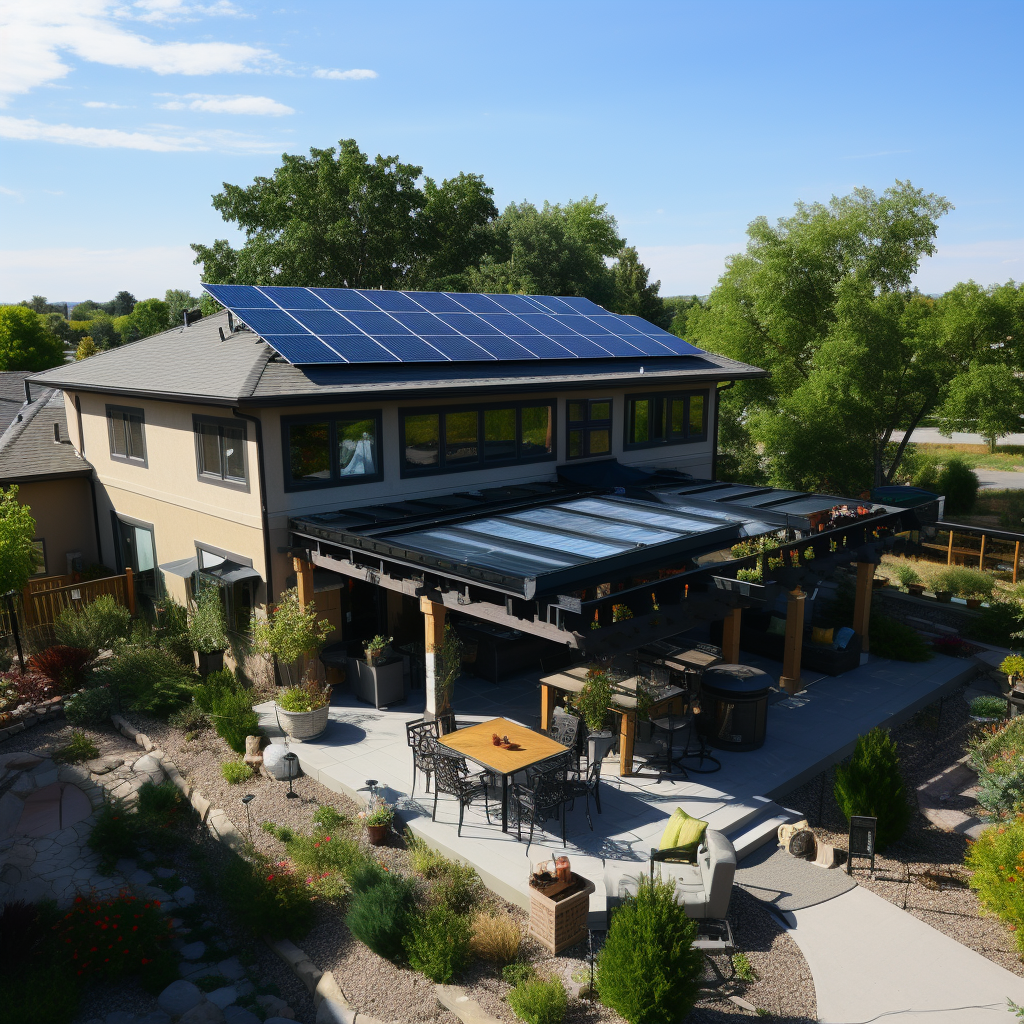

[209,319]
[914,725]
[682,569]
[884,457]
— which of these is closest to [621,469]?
[682,569]

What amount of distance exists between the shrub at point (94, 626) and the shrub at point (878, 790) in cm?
1425

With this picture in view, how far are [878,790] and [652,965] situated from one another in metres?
4.96

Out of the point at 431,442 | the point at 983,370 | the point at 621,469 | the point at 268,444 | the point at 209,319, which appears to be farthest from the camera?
the point at 983,370

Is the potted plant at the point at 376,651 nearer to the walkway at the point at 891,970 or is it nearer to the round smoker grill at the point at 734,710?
the round smoker grill at the point at 734,710

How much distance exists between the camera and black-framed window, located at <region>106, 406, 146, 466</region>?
18.4m

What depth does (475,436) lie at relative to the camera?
17188 mm

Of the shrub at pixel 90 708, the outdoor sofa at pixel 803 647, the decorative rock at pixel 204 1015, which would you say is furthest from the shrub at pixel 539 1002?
the shrub at pixel 90 708

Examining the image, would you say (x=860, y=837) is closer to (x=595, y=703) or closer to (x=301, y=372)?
(x=595, y=703)

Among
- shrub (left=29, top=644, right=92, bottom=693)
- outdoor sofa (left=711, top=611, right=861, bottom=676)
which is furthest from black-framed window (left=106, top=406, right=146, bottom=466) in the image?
outdoor sofa (left=711, top=611, right=861, bottom=676)

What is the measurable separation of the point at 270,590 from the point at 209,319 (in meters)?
10.0

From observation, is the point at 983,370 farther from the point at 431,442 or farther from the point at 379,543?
the point at 379,543

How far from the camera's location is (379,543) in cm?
1288

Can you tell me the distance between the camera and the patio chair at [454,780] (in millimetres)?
10797

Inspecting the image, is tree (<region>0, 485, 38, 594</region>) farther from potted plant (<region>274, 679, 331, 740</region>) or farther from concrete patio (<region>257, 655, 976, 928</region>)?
potted plant (<region>274, 679, 331, 740</region>)
